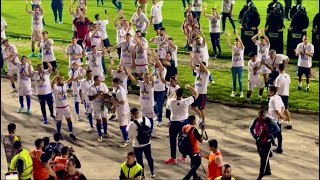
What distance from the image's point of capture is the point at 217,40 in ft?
89.2

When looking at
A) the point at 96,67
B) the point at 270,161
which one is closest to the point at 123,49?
the point at 96,67

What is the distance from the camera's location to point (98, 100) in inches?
737

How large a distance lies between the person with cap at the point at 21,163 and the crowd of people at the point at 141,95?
2cm

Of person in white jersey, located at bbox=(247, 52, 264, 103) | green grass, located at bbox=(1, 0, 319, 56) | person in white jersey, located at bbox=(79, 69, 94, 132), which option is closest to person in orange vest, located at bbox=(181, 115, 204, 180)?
person in white jersey, located at bbox=(79, 69, 94, 132)

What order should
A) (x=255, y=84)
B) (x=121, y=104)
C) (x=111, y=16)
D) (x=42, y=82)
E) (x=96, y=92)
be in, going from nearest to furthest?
(x=121, y=104) → (x=96, y=92) → (x=42, y=82) → (x=255, y=84) → (x=111, y=16)

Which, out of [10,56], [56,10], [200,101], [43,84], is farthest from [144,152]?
[56,10]

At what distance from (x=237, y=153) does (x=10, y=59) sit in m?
8.62

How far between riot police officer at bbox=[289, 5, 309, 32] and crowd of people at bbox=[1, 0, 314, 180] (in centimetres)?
217

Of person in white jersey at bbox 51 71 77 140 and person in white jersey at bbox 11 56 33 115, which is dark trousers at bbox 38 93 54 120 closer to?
person in white jersey at bbox 11 56 33 115

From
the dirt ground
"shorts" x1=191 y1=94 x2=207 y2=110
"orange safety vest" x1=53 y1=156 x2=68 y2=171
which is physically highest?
"shorts" x1=191 y1=94 x2=207 y2=110

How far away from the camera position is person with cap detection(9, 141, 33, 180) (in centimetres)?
1379

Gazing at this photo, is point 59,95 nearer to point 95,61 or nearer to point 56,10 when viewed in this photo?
point 95,61

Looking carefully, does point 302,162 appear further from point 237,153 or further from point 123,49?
point 123,49

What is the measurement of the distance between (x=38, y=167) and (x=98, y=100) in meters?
4.77
